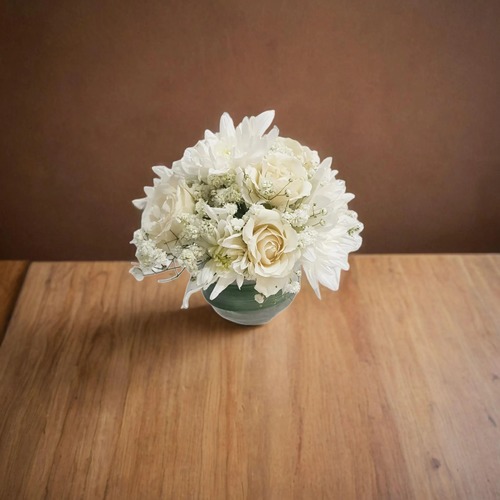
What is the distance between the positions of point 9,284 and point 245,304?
661 millimetres

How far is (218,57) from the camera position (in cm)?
165

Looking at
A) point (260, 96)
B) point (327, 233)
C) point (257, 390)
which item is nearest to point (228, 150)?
point (327, 233)

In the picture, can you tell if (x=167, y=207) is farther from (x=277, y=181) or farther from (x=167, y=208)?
(x=277, y=181)

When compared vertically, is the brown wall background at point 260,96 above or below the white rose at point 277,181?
above

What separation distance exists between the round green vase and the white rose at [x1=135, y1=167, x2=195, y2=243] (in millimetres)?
169

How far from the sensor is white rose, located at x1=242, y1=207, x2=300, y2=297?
3.31 feet

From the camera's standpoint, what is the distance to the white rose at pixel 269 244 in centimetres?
101

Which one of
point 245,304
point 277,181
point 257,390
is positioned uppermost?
point 277,181

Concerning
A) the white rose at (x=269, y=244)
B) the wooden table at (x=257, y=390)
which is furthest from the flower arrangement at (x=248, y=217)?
the wooden table at (x=257, y=390)

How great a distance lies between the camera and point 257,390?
1.16 m

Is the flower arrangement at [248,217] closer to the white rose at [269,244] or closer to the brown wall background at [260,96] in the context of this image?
the white rose at [269,244]

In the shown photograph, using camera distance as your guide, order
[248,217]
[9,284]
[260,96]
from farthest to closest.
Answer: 1. [260,96]
2. [9,284]
3. [248,217]

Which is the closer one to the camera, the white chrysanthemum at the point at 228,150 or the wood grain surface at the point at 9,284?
the white chrysanthemum at the point at 228,150

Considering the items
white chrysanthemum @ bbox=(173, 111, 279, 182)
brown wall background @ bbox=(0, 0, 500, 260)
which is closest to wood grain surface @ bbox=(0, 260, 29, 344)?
brown wall background @ bbox=(0, 0, 500, 260)
